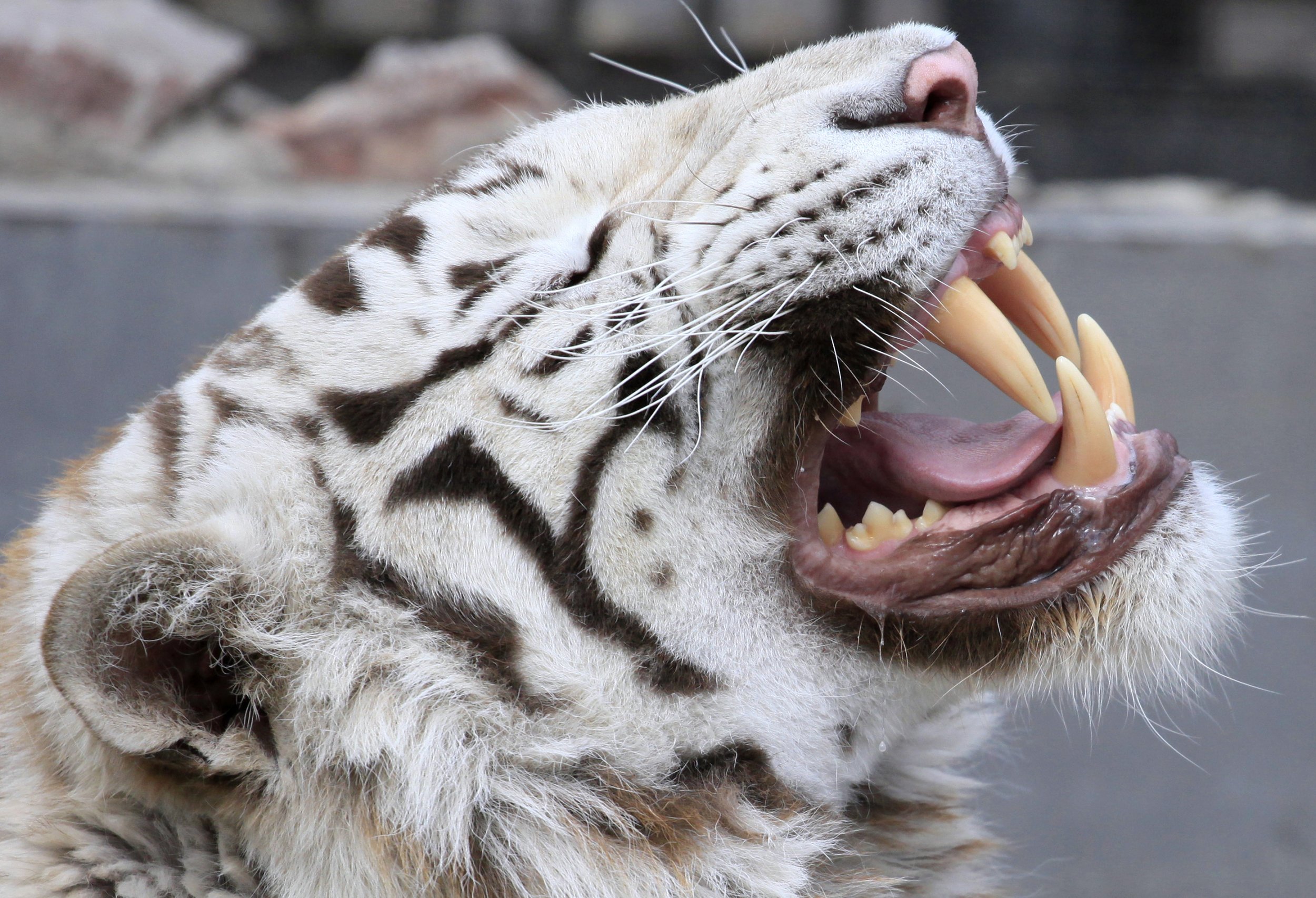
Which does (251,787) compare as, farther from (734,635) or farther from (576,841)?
(734,635)

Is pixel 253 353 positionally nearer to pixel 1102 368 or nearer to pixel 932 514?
pixel 932 514

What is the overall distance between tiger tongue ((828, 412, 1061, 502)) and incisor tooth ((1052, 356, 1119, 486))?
6 cm

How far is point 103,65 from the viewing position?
171 inches

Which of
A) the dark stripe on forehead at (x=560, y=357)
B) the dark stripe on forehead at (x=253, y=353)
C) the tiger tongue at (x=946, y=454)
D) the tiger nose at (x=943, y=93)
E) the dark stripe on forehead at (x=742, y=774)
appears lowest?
the dark stripe on forehead at (x=742, y=774)

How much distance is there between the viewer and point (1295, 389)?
12.0ft

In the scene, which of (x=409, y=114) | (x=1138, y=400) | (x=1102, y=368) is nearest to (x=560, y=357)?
(x=1102, y=368)

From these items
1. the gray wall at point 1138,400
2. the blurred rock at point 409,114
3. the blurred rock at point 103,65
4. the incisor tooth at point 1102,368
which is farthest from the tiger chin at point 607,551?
the blurred rock at point 103,65

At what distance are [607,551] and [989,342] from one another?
58 cm

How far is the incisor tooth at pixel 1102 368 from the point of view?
5.69ft

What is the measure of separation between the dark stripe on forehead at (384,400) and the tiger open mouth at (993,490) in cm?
48

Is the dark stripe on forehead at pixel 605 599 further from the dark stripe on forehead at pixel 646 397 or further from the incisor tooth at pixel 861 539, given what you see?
the incisor tooth at pixel 861 539

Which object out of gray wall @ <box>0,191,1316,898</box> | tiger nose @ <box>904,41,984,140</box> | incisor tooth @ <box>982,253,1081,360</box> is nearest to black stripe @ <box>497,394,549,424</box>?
tiger nose @ <box>904,41,984,140</box>

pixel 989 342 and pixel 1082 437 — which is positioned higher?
pixel 989 342

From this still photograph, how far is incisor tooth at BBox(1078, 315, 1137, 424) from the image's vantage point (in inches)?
68.2
